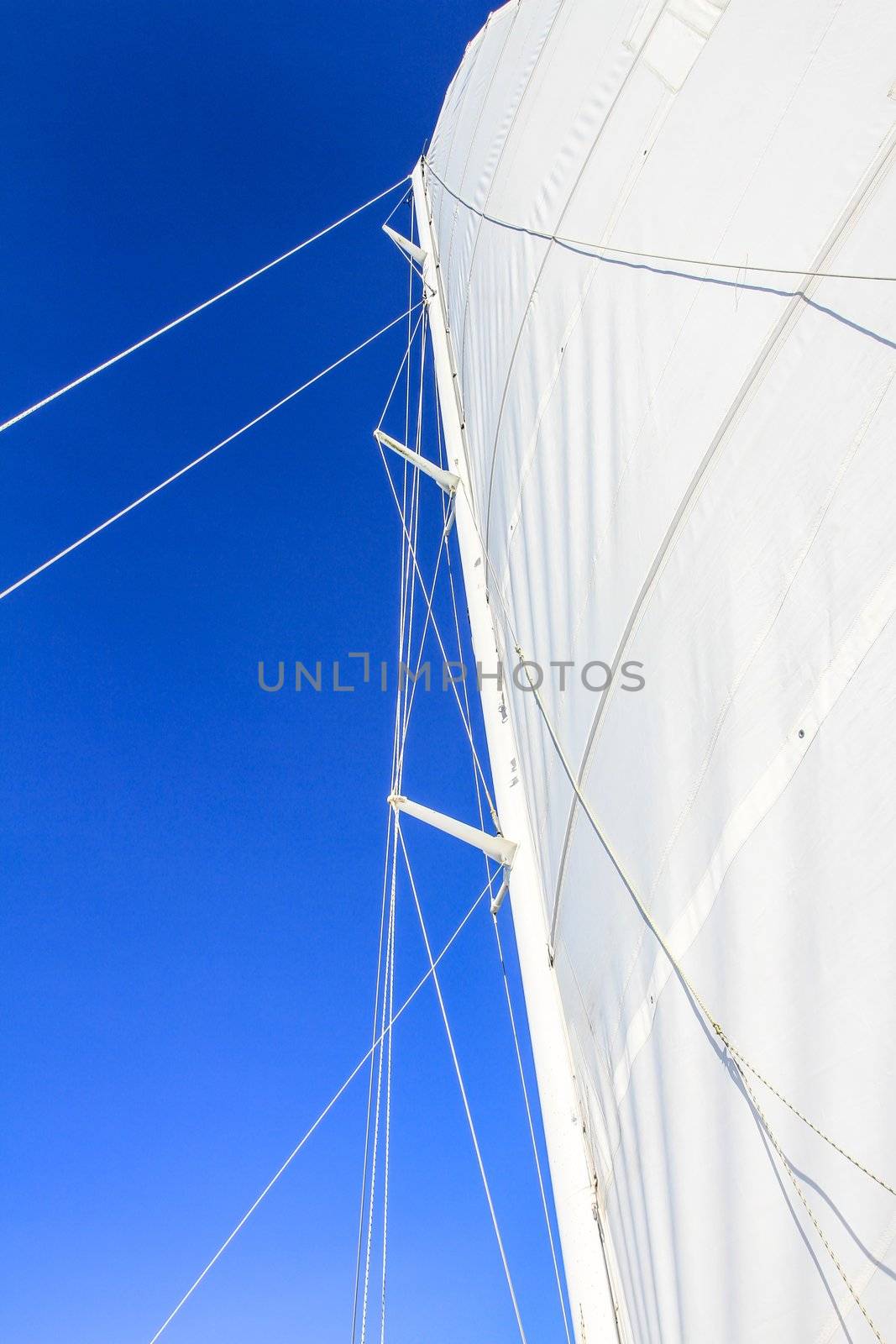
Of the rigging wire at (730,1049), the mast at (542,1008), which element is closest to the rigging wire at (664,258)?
the mast at (542,1008)

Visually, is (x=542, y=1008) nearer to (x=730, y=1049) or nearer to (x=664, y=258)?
(x=730, y=1049)

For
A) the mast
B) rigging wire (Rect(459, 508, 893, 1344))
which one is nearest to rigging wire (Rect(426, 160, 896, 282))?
the mast

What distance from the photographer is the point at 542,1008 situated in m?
2.50

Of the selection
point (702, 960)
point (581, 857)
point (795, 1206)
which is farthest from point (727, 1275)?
point (581, 857)

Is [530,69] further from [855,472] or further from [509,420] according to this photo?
[855,472]

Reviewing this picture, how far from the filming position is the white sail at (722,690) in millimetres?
1398

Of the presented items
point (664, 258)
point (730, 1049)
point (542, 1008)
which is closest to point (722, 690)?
point (730, 1049)

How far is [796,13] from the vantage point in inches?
87.5

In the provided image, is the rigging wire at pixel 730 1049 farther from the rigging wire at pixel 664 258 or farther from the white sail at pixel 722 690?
the rigging wire at pixel 664 258

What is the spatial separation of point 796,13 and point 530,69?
2870 millimetres

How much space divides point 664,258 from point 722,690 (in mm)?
1451

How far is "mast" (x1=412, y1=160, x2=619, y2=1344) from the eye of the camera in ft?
6.50

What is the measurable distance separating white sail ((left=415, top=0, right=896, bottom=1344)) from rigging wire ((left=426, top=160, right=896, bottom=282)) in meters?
0.01

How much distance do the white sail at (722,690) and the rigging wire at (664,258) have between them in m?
0.01
